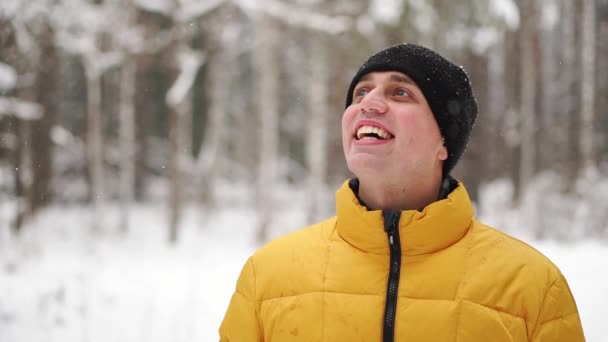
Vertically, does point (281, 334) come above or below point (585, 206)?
above

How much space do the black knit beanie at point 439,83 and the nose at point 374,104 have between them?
14 centimetres

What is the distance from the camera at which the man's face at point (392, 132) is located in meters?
1.69

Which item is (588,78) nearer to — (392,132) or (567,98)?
(567,98)

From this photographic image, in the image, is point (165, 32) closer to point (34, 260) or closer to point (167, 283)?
point (34, 260)

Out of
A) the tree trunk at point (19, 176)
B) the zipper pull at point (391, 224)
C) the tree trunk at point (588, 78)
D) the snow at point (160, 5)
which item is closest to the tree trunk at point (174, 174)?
the snow at point (160, 5)

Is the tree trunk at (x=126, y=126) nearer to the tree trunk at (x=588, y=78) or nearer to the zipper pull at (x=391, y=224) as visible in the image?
the tree trunk at (x=588, y=78)

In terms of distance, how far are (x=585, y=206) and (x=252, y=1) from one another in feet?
29.3

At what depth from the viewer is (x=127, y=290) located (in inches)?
243

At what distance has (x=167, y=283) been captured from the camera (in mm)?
6703

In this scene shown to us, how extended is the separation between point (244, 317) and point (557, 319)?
1055mm

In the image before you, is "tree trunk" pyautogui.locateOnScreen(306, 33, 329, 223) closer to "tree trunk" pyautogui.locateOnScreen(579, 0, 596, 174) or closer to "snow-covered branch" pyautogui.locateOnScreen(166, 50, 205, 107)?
"snow-covered branch" pyautogui.locateOnScreen(166, 50, 205, 107)

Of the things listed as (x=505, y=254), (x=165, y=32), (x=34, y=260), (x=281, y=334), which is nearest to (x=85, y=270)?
(x=34, y=260)

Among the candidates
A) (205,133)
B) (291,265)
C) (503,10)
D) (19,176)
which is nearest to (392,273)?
(291,265)

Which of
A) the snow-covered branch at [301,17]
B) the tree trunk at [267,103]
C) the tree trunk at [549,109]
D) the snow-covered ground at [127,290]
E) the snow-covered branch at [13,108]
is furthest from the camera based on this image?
the tree trunk at [549,109]
